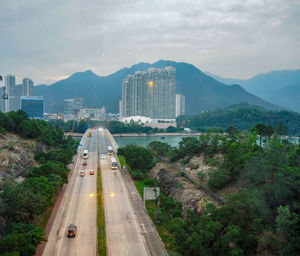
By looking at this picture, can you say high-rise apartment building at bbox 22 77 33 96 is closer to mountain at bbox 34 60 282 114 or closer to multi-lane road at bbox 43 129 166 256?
mountain at bbox 34 60 282 114

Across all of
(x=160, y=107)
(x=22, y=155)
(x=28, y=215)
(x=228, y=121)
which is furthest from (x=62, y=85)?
(x=28, y=215)

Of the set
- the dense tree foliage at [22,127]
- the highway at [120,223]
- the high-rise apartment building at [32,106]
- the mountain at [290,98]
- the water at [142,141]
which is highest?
the mountain at [290,98]

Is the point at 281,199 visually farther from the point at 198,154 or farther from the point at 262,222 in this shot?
the point at 198,154

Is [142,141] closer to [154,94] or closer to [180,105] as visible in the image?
[154,94]

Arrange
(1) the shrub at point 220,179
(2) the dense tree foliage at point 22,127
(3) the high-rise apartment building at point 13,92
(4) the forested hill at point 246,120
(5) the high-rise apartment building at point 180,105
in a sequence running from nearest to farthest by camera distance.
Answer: (1) the shrub at point 220,179, (2) the dense tree foliage at point 22,127, (4) the forested hill at point 246,120, (3) the high-rise apartment building at point 13,92, (5) the high-rise apartment building at point 180,105

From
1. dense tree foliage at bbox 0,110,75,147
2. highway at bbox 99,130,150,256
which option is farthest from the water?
highway at bbox 99,130,150,256

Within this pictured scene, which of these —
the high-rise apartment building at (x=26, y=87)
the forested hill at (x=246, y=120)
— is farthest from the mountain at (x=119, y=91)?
the forested hill at (x=246, y=120)

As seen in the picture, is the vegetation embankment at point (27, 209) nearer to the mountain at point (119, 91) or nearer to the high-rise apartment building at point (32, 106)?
the high-rise apartment building at point (32, 106)
